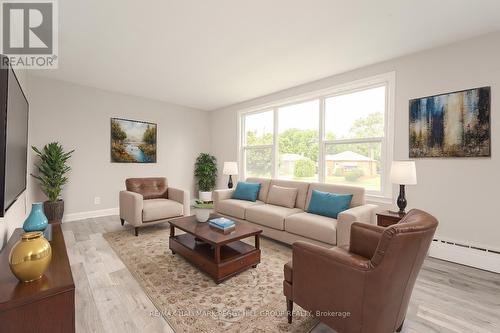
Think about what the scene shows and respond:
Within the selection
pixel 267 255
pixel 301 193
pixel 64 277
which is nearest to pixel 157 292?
pixel 64 277

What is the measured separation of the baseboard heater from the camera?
8.00ft

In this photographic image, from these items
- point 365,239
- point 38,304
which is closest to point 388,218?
point 365,239

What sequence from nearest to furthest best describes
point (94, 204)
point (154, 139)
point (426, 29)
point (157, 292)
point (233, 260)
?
point (157, 292) → point (233, 260) → point (426, 29) → point (94, 204) → point (154, 139)

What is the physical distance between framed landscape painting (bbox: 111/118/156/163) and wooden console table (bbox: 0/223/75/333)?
12.6 ft

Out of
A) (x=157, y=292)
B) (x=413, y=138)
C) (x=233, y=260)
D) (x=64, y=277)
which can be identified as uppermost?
(x=413, y=138)

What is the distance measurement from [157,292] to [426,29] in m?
3.72

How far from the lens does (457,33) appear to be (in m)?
2.49

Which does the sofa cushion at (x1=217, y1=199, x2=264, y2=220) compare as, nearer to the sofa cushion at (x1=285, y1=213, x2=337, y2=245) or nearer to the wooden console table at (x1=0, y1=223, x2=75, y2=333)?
the sofa cushion at (x1=285, y1=213, x2=337, y2=245)

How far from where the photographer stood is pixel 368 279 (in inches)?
46.8

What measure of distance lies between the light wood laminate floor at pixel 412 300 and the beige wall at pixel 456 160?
53 cm

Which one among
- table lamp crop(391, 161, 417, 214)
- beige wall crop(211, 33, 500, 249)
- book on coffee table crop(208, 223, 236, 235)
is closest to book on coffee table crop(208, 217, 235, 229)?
book on coffee table crop(208, 223, 236, 235)

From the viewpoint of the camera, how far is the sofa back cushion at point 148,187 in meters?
3.88

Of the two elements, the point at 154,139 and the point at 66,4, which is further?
the point at 154,139

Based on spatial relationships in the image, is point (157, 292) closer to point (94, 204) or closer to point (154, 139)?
point (94, 204)
